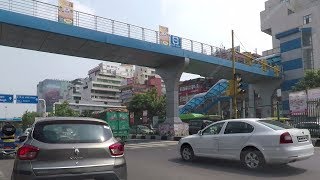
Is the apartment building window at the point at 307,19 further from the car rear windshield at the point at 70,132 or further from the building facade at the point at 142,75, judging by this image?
the building facade at the point at 142,75

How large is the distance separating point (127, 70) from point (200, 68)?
128 meters

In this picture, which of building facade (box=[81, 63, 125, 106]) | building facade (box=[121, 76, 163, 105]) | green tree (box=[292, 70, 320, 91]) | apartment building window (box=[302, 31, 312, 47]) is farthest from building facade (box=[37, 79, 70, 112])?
green tree (box=[292, 70, 320, 91])

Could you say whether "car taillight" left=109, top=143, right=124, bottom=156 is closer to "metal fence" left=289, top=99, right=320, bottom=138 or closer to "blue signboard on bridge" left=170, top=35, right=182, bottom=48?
"metal fence" left=289, top=99, right=320, bottom=138

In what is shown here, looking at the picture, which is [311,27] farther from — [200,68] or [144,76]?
[144,76]

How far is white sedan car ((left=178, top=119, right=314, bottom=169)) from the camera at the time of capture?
10477 millimetres

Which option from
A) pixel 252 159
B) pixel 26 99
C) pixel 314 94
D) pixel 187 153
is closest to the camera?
pixel 252 159

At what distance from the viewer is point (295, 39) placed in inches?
1939

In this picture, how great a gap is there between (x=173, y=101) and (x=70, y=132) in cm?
2680

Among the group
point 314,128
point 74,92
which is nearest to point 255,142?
point 314,128

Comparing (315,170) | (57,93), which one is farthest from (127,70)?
(315,170)

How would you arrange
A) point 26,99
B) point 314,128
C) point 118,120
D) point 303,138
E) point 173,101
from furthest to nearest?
1. point 26,99
2. point 173,101
3. point 118,120
4. point 314,128
5. point 303,138

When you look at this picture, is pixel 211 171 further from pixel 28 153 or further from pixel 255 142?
pixel 28 153

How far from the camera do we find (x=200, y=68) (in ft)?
120

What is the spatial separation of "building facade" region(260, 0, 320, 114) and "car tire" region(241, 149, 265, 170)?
3787 cm
